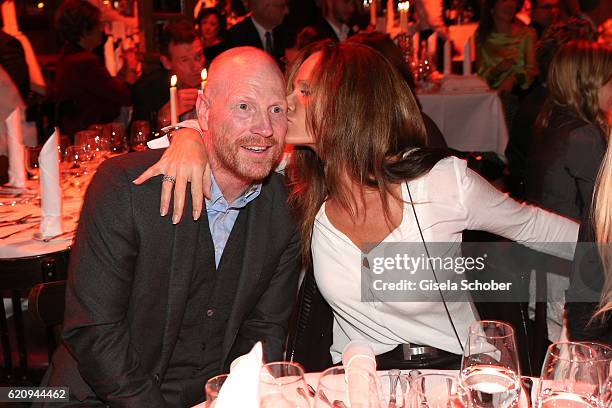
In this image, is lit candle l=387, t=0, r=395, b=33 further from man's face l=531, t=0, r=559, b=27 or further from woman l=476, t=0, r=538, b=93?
man's face l=531, t=0, r=559, b=27

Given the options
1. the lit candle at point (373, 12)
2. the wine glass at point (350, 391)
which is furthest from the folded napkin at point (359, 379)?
the lit candle at point (373, 12)

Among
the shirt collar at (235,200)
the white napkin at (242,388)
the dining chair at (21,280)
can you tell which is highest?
the shirt collar at (235,200)

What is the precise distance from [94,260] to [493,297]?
5.00ft

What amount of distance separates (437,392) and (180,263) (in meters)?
0.87

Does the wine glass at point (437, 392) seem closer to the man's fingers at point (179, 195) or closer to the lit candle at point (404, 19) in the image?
the man's fingers at point (179, 195)

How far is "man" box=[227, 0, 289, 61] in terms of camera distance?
662 cm

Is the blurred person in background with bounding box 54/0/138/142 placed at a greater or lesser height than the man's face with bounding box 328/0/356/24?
lesser

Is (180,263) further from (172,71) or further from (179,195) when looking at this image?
(172,71)

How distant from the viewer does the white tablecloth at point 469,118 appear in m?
5.87

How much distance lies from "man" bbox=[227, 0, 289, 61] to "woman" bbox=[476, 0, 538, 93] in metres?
1.86

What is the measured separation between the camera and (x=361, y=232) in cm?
224

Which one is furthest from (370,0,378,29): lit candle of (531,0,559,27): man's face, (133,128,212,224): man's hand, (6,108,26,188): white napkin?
(133,128,212,224): man's hand

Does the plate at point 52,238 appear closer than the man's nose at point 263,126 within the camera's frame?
No

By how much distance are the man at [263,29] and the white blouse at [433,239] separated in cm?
468
